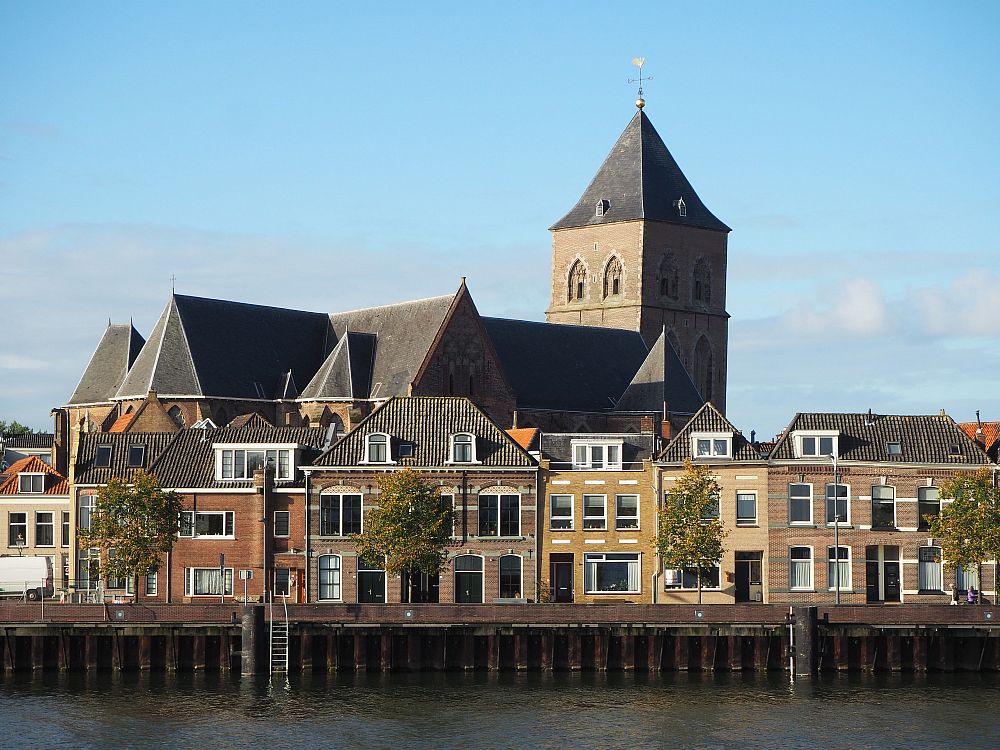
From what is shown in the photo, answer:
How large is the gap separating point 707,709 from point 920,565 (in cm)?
1750

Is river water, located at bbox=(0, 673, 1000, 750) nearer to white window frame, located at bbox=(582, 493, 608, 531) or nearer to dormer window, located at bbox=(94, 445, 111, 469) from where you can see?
white window frame, located at bbox=(582, 493, 608, 531)

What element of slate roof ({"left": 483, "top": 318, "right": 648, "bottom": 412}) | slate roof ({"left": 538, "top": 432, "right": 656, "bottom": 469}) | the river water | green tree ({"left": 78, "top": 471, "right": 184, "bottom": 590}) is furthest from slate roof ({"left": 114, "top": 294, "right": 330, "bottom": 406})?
the river water

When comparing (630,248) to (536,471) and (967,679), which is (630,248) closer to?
→ (536,471)

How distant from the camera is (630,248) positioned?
13550 cm

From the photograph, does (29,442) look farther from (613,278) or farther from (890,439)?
(890,439)

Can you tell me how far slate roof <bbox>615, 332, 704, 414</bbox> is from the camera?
11875 cm

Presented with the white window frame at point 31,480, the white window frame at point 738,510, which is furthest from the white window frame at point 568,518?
the white window frame at point 31,480

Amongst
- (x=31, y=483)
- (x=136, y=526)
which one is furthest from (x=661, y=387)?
(x=136, y=526)

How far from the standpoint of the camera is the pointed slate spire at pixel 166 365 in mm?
109250

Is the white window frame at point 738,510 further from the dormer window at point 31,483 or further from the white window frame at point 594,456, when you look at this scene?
the dormer window at point 31,483

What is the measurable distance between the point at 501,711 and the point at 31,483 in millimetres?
37260

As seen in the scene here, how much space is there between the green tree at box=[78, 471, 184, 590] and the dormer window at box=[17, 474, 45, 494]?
13.8m

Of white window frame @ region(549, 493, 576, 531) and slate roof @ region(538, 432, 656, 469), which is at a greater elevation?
slate roof @ region(538, 432, 656, 469)

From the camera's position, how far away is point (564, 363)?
124m
